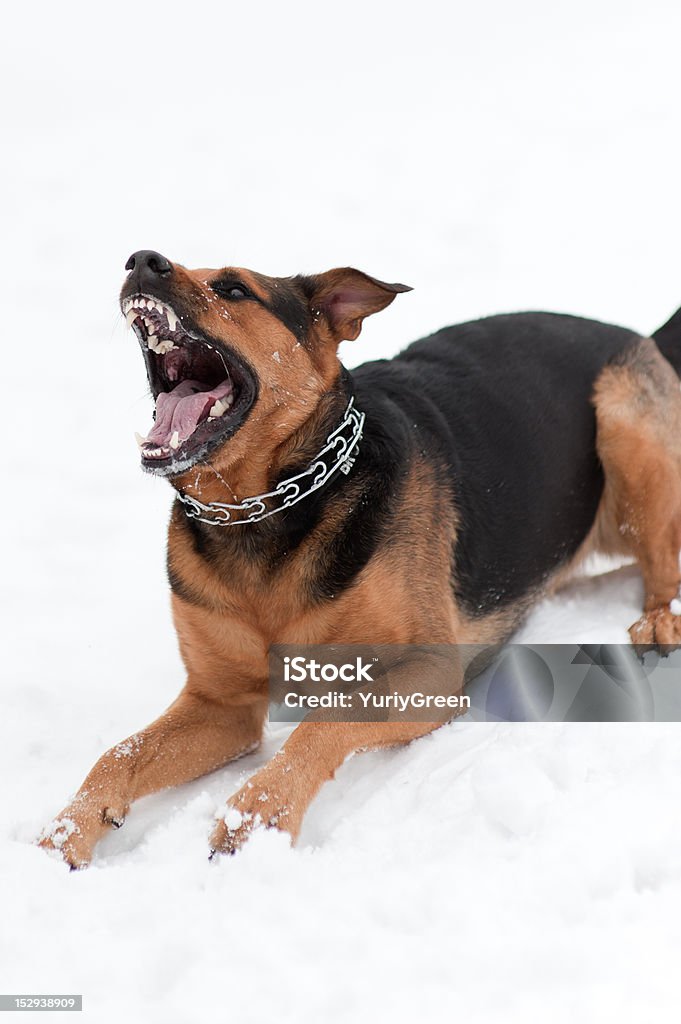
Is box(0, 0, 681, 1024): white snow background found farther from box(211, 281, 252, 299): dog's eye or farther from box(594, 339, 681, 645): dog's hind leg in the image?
box(211, 281, 252, 299): dog's eye

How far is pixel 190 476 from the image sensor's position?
13.9ft

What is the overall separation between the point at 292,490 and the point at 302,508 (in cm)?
9

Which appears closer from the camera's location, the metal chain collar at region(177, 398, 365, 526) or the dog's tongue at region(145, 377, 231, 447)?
the dog's tongue at region(145, 377, 231, 447)

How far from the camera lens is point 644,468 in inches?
218

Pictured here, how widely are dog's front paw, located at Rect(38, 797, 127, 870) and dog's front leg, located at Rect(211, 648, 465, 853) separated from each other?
54 centimetres

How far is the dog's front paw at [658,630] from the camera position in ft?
16.7

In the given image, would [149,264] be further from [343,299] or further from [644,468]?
[644,468]

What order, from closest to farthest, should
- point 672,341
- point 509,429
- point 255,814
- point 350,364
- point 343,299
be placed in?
point 255,814 → point 343,299 → point 509,429 → point 672,341 → point 350,364

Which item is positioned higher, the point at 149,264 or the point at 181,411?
the point at 149,264

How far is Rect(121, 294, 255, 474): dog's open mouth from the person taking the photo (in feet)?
13.2

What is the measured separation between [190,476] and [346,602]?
2.65 ft

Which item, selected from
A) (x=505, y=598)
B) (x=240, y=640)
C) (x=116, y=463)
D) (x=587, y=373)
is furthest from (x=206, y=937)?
(x=116, y=463)

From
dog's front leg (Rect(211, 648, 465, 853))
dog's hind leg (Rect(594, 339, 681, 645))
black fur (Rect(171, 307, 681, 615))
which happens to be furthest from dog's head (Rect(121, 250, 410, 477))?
dog's hind leg (Rect(594, 339, 681, 645))

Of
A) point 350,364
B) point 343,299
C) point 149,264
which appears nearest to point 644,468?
point 343,299
